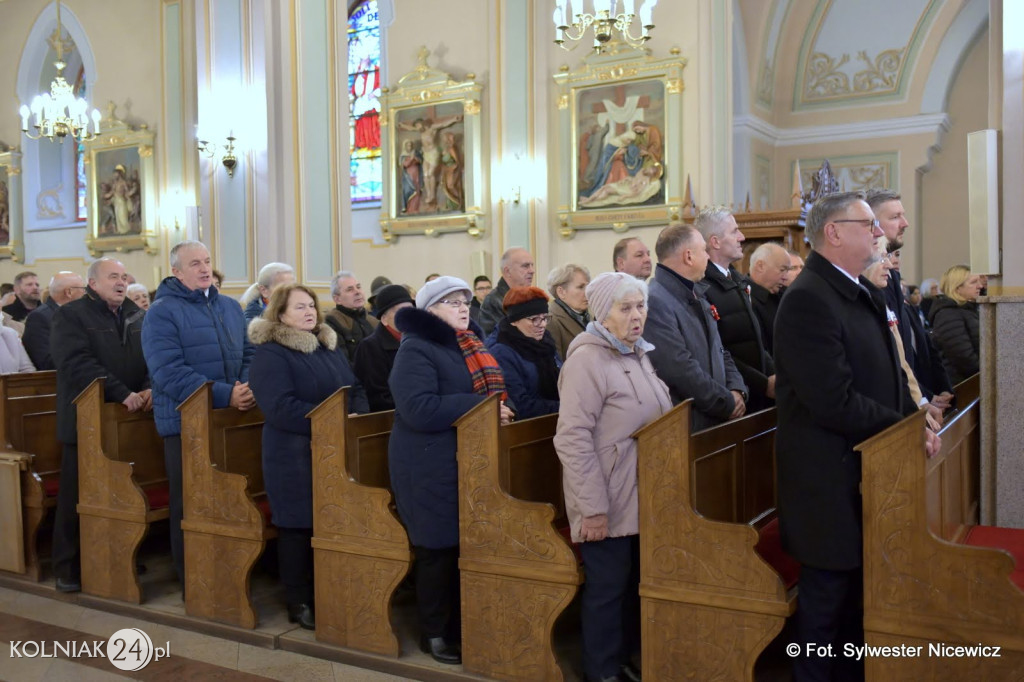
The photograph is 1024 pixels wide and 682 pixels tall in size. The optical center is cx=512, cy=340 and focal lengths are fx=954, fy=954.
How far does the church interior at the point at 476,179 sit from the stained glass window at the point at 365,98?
0.04 metres

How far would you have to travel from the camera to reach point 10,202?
14.8 meters

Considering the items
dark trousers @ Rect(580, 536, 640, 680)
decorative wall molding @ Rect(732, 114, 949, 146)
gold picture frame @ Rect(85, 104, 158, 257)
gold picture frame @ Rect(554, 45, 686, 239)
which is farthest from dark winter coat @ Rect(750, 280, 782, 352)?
gold picture frame @ Rect(85, 104, 158, 257)

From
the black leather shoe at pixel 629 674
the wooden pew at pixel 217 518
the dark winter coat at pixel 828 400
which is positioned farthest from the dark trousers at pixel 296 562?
the dark winter coat at pixel 828 400

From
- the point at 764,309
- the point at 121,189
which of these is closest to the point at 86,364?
the point at 764,309

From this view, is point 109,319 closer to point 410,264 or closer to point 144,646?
point 144,646

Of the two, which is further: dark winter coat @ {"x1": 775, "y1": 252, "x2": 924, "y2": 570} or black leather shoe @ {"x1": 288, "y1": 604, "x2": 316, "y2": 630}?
black leather shoe @ {"x1": 288, "y1": 604, "x2": 316, "y2": 630}

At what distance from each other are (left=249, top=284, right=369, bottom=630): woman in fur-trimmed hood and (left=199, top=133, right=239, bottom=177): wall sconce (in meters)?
4.04

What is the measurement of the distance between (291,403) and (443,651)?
46.9 inches

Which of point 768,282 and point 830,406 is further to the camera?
point 768,282

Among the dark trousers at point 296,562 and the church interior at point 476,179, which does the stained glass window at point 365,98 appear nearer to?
the church interior at point 476,179

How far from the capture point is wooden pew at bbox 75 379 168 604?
4574 millimetres

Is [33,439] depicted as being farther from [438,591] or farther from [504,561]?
A: [504,561]

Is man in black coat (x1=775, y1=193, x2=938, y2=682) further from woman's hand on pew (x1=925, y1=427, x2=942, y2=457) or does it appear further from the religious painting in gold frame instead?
the religious painting in gold frame

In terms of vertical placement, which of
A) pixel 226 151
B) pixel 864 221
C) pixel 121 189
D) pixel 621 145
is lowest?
pixel 864 221
